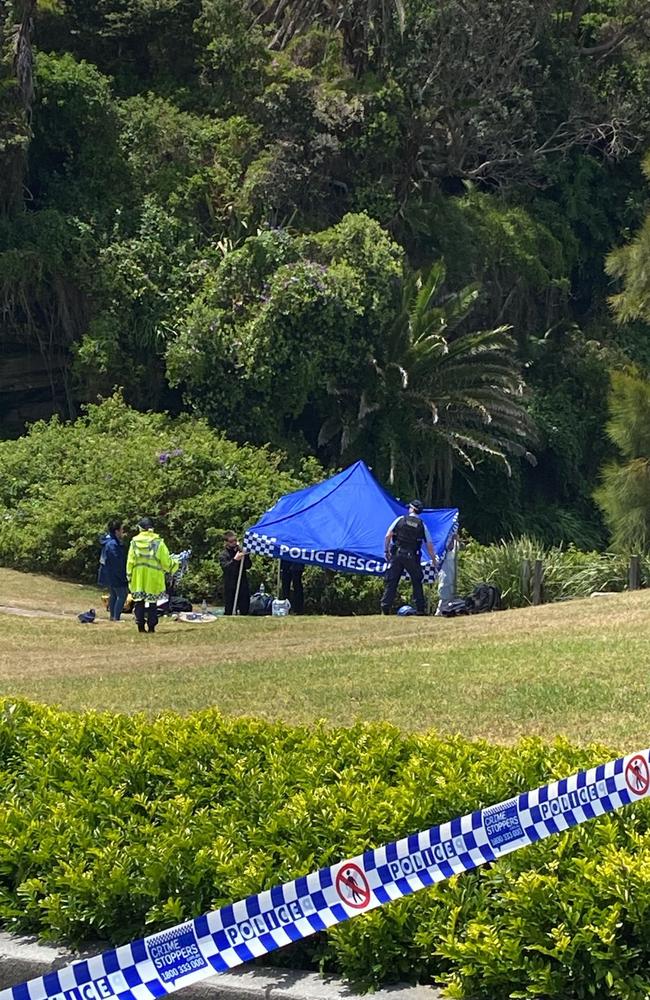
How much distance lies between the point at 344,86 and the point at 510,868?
24.7 metres

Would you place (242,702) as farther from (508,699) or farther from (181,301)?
(181,301)

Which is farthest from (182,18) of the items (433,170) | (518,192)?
(518,192)

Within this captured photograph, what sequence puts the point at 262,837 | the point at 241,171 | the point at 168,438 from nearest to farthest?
1. the point at 262,837
2. the point at 168,438
3. the point at 241,171

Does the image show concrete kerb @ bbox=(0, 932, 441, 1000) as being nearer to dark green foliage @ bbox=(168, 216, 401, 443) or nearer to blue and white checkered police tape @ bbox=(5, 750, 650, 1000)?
blue and white checkered police tape @ bbox=(5, 750, 650, 1000)

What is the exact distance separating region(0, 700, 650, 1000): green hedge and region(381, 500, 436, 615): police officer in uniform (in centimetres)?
1021

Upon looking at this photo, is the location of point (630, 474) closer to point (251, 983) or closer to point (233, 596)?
point (233, 596)

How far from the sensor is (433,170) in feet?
94.1

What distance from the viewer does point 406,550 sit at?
53.4ft

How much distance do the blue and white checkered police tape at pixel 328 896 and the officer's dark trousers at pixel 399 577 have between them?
1242 cm

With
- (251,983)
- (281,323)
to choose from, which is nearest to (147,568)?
(251,983)

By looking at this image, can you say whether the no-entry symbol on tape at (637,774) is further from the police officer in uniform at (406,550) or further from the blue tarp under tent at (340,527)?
the blue tarp under tent at (340,527)

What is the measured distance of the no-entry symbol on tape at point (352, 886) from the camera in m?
3.64

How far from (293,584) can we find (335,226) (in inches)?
391

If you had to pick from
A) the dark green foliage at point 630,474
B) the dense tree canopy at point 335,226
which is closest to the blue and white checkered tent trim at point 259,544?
the dark green foliage at point 630,474
